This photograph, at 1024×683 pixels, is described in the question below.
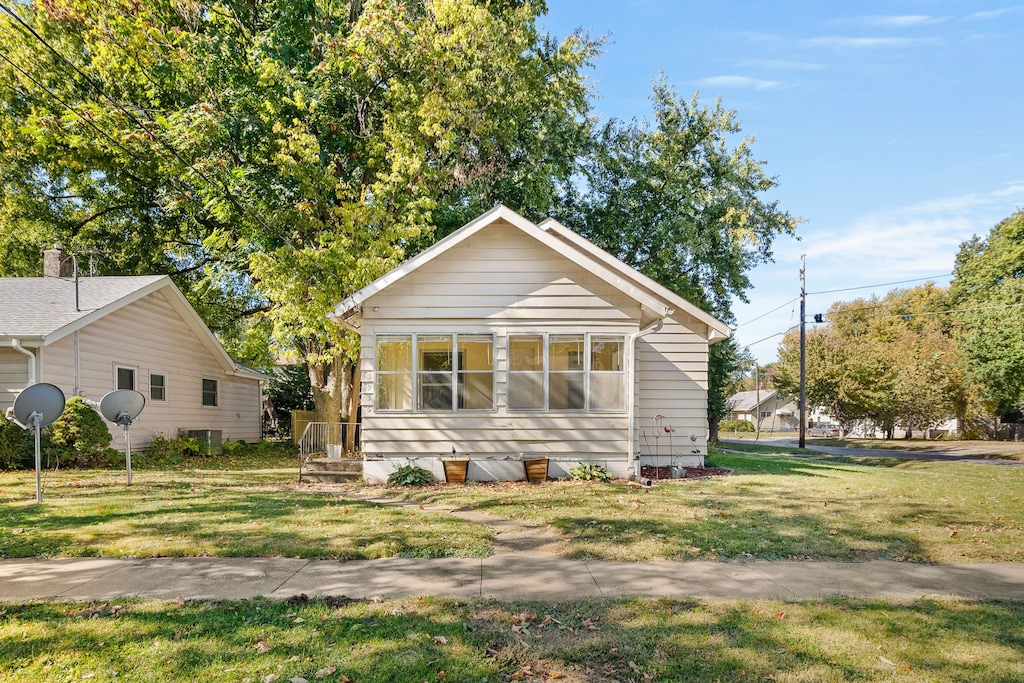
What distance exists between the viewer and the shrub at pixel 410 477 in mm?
11719

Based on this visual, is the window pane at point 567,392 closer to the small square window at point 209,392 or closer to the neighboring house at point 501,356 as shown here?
the neighboring house at point 501,356

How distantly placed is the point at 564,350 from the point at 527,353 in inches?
30.4

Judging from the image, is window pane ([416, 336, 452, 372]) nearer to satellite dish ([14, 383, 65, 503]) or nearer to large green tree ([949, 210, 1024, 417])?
satellite dish ([14, 383, 65, 503])

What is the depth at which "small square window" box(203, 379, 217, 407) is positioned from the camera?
20875 millimetres

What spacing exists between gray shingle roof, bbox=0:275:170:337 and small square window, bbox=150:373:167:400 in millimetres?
2793

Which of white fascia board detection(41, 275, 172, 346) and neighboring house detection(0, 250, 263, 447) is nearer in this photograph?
white fascia board detection(41, 275, 172, 346)

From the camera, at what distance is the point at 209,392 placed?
21109 mm

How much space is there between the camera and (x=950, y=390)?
38.5 metres

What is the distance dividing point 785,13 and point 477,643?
13529 mm

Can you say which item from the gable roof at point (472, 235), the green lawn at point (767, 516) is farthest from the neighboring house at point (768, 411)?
the gable roof at point (472, 235)

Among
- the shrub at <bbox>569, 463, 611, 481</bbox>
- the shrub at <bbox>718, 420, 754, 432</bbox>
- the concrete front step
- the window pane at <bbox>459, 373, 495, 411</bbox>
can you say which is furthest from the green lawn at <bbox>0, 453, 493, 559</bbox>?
the shrub at <bbox>718, 420, 754, 432</bbox>

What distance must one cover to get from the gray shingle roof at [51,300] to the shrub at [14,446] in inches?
81.6

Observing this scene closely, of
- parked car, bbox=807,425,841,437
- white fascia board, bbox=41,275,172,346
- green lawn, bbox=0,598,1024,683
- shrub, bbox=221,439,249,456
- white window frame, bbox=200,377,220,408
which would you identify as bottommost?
parked car, bbox=807,425,841,437

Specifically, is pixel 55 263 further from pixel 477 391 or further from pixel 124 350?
pixel 477 391
